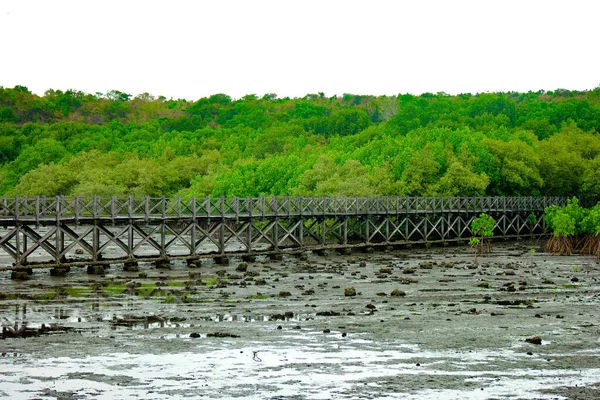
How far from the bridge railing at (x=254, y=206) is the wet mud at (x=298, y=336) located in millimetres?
4546

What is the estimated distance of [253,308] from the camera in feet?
114

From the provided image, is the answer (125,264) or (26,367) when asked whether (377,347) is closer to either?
(26,367)

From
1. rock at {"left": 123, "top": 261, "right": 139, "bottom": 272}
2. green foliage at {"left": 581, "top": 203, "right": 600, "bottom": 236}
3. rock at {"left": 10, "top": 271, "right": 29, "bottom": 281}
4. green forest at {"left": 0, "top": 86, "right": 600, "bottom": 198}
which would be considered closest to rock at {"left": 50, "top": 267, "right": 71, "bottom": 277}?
rock at {"left": 10, "top": 271, "right": 29, "bottom": 281}

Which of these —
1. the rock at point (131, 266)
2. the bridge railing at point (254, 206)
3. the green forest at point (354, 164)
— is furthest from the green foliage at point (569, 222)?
the rock at point (131, 266)

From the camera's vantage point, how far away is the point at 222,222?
60781mm

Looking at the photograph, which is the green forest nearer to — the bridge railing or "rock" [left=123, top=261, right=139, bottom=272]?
the bridge railing

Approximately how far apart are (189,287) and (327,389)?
23456 mm

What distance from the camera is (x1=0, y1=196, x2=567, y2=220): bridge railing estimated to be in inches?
2052

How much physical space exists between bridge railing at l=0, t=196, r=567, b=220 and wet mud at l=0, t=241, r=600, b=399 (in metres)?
4.55

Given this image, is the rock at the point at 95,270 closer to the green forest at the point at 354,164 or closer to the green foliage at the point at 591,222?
the green forest at the point at 354,164

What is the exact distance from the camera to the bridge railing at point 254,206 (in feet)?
171

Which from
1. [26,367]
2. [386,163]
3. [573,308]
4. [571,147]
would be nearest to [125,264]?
[573,308]

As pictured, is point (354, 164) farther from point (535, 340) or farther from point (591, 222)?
point (535, 340)

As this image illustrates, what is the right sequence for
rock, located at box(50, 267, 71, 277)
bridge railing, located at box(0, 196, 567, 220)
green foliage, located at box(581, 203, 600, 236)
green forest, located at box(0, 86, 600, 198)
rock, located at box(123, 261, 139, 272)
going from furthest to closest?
green forest, located at box(0, 86, 600, 198), green foliage, located at box(581, 203, 600, 236), rock, located at box(123, 261, 139, 272), bridge railing, located at box(0, 196, 567, 220), rock, located at box(50, 267, 71, 277)
